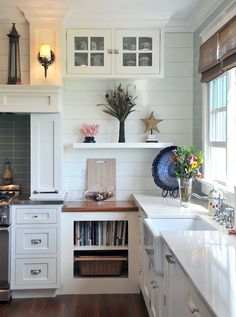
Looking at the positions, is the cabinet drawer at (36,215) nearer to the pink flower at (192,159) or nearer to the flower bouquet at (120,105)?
the flower bouquet at (120,105)

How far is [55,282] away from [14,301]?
399 mm

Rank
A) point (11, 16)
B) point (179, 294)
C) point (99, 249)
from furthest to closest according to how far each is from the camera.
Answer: point (11, 16) < point (99, 249) < point (179, 294)

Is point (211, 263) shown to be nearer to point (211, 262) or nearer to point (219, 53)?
point (211, 262)

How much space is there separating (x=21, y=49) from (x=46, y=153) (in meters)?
1.05

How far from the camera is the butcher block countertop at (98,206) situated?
12.8ft

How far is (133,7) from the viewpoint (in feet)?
12.8

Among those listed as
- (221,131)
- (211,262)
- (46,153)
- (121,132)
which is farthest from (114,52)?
(211,262)

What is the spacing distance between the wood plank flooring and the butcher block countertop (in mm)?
800

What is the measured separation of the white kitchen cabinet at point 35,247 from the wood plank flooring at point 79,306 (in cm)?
15

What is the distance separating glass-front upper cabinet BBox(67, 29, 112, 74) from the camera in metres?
4.08

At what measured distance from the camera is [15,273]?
12.6 feet

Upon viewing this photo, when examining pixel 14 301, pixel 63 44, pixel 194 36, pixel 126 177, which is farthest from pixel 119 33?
pixel 14 301

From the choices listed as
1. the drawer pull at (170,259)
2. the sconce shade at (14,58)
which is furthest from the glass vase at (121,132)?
the drawer pull at (170,259)

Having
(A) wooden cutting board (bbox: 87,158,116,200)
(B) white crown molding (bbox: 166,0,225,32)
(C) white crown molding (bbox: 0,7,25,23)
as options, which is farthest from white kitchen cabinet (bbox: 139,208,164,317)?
(C) white crown molding (bbox: 0,7,25,23)
